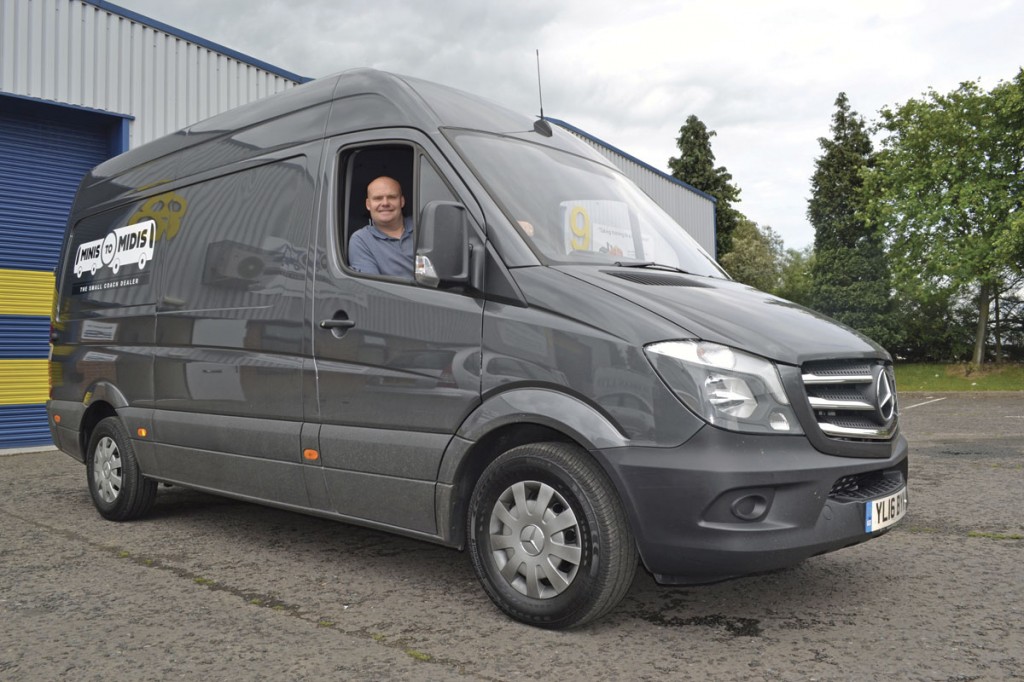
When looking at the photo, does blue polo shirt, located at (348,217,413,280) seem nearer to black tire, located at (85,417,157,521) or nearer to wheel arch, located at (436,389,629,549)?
wheel arch, located at (436,389,629,549)

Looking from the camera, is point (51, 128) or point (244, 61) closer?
point (51, 128)

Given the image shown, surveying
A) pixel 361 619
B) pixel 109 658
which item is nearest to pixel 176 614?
pixel 109 658

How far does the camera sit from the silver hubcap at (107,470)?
5.90 m

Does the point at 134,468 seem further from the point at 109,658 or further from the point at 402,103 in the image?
the point at 402,103

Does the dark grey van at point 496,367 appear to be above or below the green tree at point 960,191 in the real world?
below

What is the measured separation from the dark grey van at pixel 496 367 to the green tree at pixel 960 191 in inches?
1048

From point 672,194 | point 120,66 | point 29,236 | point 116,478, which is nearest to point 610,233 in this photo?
point 116,478

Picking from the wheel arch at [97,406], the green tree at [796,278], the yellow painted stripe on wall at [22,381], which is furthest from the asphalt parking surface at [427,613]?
the green tree at [796,278]

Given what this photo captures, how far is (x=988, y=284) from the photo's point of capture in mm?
29203

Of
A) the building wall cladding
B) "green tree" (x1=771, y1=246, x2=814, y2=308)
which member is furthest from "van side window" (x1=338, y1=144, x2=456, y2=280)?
"green tree" (x1=771, y1=246, x2=814, y2=308)

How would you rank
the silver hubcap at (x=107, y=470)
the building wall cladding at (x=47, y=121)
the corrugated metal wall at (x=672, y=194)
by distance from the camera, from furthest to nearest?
the corrugated metal wall at (x=672, y=194), the building wall cladding at (x=47, y=121), the silver hubcap at (x=107, y=470)

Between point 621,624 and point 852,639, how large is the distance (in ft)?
2.87

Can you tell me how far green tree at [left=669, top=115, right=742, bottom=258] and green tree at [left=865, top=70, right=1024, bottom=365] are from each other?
17.5m

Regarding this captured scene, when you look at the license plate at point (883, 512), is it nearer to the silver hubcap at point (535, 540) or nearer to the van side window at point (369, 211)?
the silver hubcap at point (535, 540)
